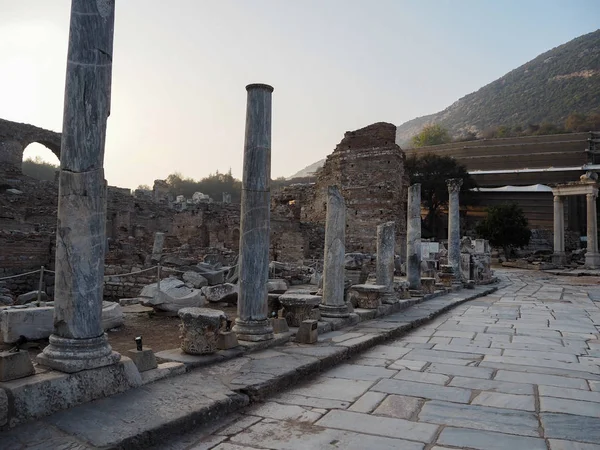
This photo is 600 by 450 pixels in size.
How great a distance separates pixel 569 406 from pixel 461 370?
1431mm

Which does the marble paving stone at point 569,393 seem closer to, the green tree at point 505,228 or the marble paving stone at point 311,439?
the marble paving stone at point 311,439

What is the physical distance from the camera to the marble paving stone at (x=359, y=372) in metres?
5.33

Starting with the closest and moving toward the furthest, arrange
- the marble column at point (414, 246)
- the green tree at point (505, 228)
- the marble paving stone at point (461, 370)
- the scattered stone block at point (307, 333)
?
the marble paving stone at point (461, 370) < the scattered stone block at point (307, 333) < the marble column at point (414, 246) < the green tree at point (505, 228)

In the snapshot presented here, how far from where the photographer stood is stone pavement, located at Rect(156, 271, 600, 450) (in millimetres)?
3543

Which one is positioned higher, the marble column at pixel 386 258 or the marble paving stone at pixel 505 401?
the marble column at pixel 386 258

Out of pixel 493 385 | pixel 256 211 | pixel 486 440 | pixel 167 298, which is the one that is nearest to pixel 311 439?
pixel 486 440

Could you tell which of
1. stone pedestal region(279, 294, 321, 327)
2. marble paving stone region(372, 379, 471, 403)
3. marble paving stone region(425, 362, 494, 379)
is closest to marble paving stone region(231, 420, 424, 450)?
marble paving stone region(372, 379, 471, 403)

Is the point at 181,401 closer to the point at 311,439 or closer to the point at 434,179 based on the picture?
the point at 311,439

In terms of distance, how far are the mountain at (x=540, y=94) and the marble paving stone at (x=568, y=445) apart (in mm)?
92112

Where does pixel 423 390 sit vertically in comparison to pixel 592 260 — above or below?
below

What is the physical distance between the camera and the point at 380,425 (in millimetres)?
3834

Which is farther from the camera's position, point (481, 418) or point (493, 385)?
point (493, 385)

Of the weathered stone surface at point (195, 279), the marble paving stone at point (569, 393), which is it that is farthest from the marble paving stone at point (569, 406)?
the weathered stone surface at point (195, 279)

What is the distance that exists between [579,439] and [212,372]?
3.14 m
